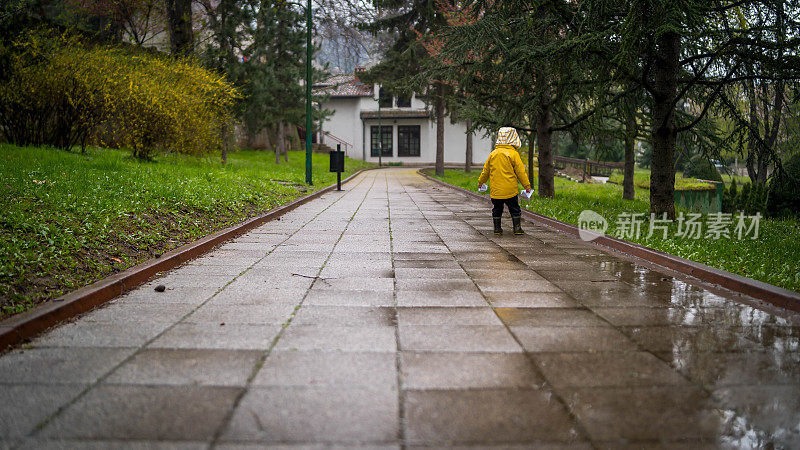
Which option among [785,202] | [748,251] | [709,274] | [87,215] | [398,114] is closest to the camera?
[709,274]

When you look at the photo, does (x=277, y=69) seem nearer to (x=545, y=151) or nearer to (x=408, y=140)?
(x=545, y=151)

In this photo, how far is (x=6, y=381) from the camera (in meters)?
3.09

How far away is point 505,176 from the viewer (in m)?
9.35

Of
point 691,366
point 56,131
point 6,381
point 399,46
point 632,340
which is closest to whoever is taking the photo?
point 6,381

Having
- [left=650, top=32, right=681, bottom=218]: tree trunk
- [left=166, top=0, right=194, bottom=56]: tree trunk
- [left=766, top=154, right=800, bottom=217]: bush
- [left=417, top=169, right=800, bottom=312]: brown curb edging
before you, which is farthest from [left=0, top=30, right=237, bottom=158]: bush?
[left=766, top=154, right=800, bottom=217]: bush

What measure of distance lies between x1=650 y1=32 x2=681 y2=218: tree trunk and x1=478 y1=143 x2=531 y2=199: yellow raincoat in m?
3.77

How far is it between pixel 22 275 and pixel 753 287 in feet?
22.5

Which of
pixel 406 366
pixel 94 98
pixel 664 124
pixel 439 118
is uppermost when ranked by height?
pixel 439 118

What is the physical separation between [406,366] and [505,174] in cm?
651

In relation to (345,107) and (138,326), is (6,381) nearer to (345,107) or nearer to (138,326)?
(138,326)

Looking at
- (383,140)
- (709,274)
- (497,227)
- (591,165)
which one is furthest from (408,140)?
(709,274)

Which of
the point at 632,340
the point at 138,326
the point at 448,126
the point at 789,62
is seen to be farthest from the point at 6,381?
the point at 448,126

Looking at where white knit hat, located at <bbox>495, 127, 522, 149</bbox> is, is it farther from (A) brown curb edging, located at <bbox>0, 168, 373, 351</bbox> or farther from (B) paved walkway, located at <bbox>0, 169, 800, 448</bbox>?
(A) brown curb edging, located at <bbox>0, 168, 373, 351</bbox>

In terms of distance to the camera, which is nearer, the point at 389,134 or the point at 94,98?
the point at 94,98
